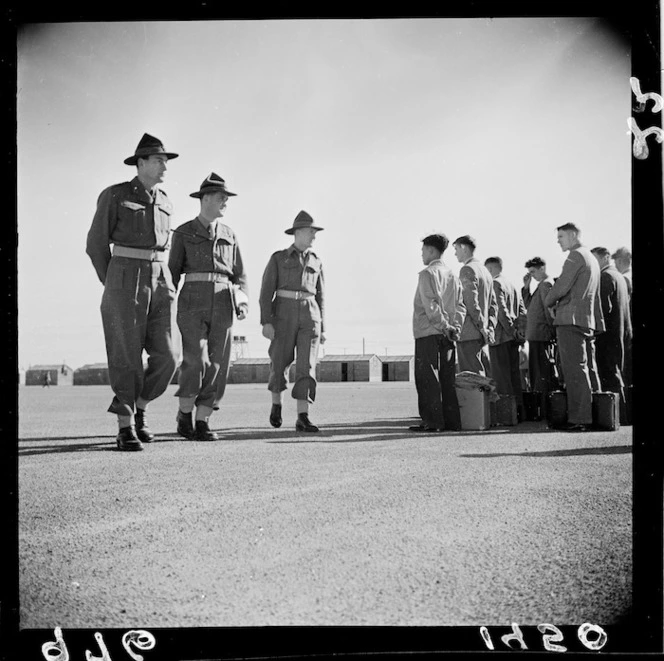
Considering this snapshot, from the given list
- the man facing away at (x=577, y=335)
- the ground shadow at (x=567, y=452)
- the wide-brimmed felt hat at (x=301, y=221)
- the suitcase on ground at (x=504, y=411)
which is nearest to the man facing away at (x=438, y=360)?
the suitcase on ground at (x=504, y=411)

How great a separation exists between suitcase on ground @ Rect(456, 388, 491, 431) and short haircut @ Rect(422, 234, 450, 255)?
2.96 m

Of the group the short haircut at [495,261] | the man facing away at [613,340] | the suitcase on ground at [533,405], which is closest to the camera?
the short haircut at [495,261]

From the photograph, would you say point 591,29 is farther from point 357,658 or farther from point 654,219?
point 357,658

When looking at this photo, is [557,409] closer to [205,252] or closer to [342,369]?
[342,369]

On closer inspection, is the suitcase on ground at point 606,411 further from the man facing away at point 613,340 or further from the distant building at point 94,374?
the distant building at point 94,374

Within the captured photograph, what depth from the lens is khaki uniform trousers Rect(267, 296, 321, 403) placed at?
4.60m

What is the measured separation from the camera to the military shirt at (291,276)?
11.3 ft

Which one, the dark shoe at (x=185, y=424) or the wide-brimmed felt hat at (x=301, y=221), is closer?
the wide-brimmed felt hat at (x=301, y=221)

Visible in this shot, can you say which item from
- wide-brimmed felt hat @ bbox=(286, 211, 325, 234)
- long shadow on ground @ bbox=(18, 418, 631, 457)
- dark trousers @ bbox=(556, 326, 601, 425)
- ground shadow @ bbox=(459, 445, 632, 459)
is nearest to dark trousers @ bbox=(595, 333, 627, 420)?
dark trousers @ bbox=(556, 326, 601, 425)

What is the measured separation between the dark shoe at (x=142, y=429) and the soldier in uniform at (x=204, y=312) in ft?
0.76

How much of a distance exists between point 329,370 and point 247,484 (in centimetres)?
242

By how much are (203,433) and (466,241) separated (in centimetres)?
166

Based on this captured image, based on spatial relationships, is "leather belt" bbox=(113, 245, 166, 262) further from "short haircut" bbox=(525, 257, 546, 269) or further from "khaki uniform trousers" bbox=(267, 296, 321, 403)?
"short haircut" bbox=(525, 257, 546, 269)

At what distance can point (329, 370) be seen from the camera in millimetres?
5559
